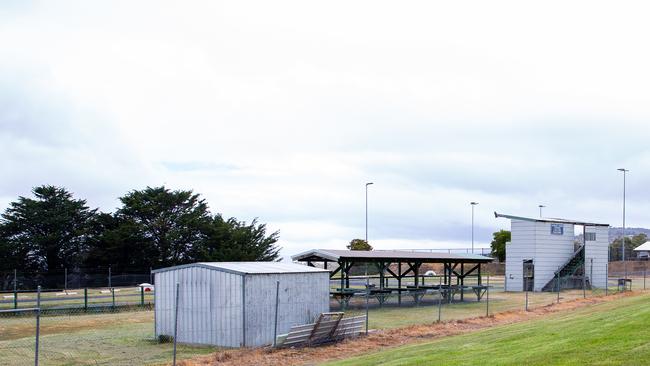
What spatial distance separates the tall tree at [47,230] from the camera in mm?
58219

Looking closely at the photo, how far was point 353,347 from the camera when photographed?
2031cm

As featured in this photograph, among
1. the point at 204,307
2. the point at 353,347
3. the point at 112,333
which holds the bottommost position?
the point at 112,333

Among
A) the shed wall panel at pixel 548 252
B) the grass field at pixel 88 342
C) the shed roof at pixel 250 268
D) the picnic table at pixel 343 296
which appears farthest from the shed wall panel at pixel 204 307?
the shed wall panel at pixel 548 252

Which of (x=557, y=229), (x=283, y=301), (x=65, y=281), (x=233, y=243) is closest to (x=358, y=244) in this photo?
(x=233, y=243)

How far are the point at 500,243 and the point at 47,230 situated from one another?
50059mm

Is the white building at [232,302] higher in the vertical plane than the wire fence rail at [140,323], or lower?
higher

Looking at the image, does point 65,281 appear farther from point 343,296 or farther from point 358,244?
point 358,244

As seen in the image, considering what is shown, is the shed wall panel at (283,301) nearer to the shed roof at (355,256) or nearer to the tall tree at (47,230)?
the shed roof at (355,256)

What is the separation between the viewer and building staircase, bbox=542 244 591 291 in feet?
166

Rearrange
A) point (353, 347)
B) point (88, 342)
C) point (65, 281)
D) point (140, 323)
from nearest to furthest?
point (353, 347) < point (88, 342) < point (140, 323) < point (65, 281)

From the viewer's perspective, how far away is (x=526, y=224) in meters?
51.5

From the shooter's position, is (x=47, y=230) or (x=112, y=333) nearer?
(x=112, y=333)

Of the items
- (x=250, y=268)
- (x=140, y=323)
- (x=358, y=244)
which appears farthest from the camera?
(x=358, y=244)

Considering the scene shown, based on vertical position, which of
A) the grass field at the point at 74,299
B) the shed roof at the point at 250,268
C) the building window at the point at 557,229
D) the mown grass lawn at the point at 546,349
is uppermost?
the building window at the point at 557,229
